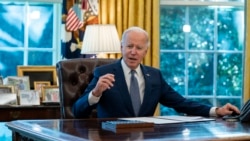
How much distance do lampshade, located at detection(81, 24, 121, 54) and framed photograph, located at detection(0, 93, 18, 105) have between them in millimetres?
660

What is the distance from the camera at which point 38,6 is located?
4.39 m

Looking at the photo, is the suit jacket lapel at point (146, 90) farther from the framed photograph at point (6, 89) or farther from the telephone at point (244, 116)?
the framed photograph at point (6, 89)

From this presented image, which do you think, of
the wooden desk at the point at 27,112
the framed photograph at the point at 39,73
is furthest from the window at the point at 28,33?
the wooden desk at the point at 27,112

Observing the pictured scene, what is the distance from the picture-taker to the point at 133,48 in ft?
8.77

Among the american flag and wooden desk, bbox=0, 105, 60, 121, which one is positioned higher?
the american flag

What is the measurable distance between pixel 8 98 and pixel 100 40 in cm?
84

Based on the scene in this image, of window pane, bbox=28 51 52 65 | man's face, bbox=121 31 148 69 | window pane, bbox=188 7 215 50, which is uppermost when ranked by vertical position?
window pane, bbox=188 7 215 50

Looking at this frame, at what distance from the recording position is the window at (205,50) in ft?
15.6

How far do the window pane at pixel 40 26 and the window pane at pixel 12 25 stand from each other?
8 centimetres

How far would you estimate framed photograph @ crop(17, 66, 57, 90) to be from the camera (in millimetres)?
3980

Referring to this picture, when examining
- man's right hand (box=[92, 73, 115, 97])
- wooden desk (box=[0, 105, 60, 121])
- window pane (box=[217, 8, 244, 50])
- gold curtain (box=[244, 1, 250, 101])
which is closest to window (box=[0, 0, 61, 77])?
wooden desk (box=[0, 105, 60, 121])

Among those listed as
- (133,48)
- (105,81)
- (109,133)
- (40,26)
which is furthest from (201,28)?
(109,133)

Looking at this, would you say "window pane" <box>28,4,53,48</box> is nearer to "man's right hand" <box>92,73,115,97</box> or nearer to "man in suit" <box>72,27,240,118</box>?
"man in suit" <box>72,27,240,118</box>

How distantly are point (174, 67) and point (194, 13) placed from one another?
0.58 m
